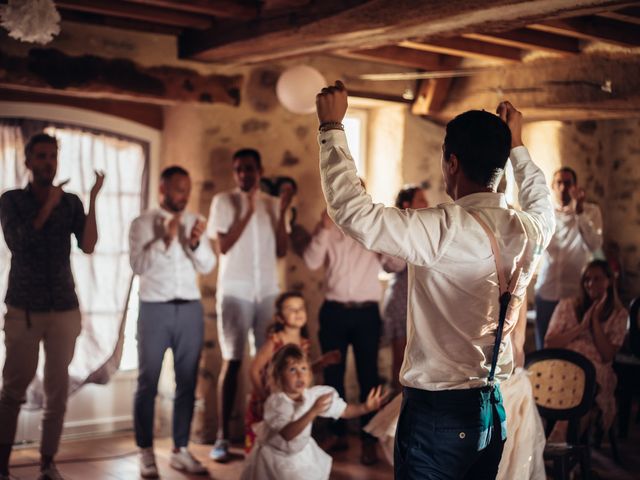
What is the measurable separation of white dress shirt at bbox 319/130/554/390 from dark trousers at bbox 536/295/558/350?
3.78 m

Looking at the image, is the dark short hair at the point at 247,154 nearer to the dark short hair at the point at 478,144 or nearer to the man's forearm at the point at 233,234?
the man's forearm at the point at 233,234

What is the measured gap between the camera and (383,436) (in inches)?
142

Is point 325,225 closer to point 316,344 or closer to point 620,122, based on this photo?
point 316,344

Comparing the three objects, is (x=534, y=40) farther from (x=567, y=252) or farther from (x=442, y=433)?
(x=442, y=433)

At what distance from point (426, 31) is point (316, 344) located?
2.60m

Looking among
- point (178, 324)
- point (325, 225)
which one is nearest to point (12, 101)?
point (178, 324)

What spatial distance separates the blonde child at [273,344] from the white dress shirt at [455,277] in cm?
226

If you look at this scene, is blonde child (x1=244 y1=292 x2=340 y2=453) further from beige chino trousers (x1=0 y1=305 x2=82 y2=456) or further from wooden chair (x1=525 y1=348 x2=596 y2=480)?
wooden chair (x1=525 y1=348 x2=596 y2=480)

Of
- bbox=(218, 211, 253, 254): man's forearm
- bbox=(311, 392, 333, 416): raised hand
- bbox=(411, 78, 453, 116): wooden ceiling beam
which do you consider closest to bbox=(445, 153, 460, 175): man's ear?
bbox=(311, 392, 333, 416): raised hand

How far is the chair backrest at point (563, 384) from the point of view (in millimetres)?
3965

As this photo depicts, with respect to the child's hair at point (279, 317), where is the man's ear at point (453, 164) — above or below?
above

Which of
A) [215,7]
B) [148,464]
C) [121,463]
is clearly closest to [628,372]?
[148,464]

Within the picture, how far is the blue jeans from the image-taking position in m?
4.60

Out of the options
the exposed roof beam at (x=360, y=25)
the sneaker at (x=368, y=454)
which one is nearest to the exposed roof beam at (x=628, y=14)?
the exposed roof beam at (x=360, y=25)
